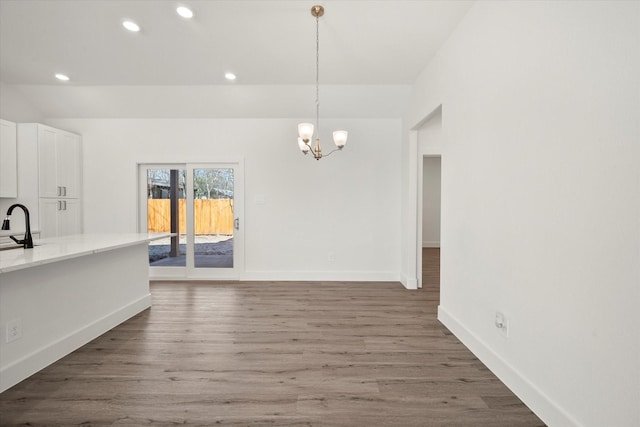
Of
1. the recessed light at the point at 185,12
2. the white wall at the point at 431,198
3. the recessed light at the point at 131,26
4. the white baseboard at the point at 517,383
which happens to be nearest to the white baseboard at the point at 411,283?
the white baseboard at the point at 517,383

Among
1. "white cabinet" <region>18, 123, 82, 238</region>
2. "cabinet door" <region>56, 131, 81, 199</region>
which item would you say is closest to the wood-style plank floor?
"white cabinet" <region>18, 123, 82, 238</region>

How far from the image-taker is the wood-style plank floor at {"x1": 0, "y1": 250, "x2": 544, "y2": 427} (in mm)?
1730

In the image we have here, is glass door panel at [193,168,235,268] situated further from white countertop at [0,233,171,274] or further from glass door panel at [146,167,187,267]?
white countertop at [0,233,171,274]

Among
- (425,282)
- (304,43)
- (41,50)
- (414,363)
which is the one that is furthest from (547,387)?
(41,50)

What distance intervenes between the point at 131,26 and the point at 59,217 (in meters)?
3.38

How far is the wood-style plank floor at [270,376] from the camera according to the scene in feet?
5.68

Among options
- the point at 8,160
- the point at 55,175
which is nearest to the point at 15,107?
the point at 8,160

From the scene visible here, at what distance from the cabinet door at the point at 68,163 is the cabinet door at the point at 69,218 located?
12cm

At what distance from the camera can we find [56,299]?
2.38 m

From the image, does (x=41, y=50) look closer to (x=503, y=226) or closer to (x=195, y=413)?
(x=195, y=413)

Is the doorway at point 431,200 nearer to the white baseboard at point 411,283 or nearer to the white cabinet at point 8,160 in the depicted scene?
the white baseboard at point 411,283

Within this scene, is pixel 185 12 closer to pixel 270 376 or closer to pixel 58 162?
pixel 270 376

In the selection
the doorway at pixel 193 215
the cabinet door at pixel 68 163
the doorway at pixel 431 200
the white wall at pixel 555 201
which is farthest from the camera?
the doorway at pixel 431 200

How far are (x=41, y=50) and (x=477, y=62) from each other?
450cm
